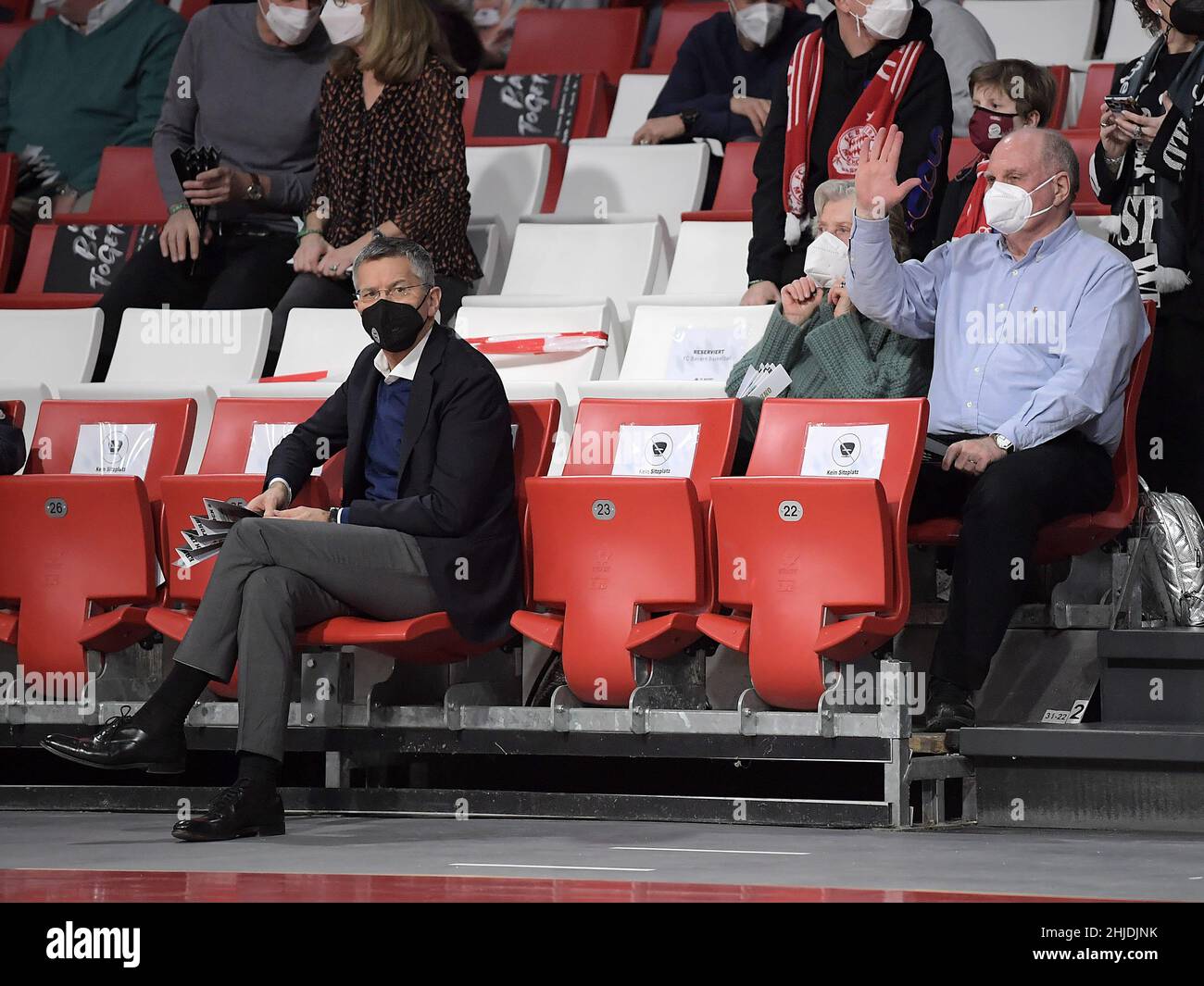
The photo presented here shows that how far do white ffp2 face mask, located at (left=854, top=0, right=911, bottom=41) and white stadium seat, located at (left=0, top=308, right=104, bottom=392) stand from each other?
238cm

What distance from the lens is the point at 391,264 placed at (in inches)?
164

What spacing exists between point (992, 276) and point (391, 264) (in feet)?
4.34

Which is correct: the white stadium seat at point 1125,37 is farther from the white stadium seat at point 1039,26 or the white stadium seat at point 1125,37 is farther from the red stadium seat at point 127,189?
the red stadium seat at point 127,189

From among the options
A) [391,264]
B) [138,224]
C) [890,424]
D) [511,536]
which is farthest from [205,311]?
[890,424]

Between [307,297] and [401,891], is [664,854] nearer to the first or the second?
[401,891]

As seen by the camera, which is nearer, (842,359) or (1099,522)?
(1099,522)

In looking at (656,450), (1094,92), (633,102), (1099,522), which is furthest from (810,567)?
(633,102)

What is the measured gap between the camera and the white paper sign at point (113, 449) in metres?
4.51

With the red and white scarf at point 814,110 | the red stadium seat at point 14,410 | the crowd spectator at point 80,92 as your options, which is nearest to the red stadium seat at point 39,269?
the crowd spectator at point 80,92

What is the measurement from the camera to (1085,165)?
538cm

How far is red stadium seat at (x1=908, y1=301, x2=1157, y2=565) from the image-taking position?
397cm

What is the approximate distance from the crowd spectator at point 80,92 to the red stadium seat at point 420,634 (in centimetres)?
313

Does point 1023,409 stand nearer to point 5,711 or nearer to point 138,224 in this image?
point 5,711

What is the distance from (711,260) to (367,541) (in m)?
1.82
